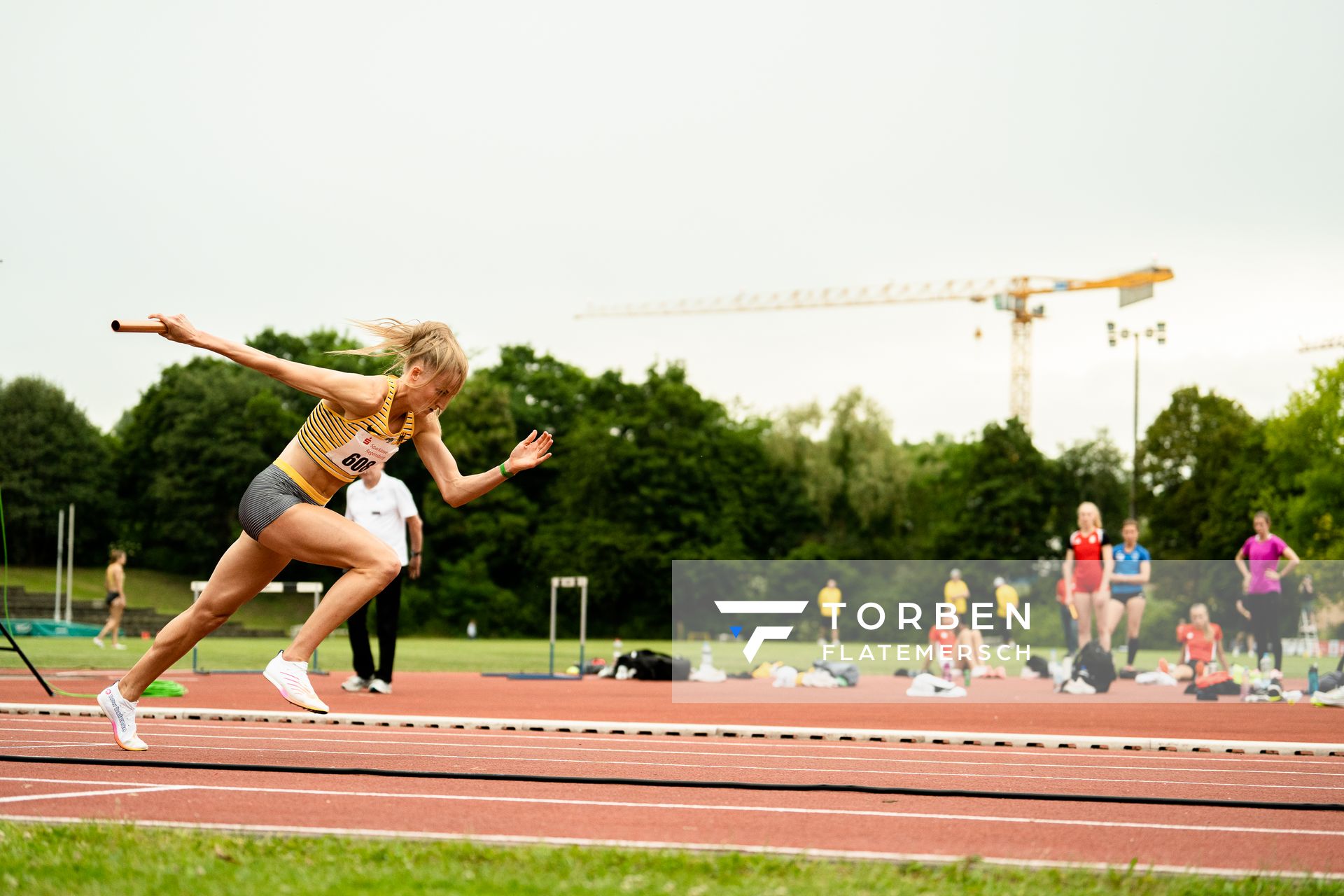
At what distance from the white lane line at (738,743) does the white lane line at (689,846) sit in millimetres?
3479

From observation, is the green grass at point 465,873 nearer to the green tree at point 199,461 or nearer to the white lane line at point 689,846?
the white lane line at point 689,846

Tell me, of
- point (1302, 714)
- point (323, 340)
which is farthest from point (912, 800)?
point (323, 340)

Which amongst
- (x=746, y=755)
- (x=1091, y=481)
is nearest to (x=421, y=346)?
(x=746, y=755)

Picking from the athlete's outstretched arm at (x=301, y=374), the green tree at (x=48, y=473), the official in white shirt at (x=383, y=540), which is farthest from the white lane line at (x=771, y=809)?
the green tree at (x=48, y=473)

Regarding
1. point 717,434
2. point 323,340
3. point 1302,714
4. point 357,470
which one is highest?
point 323,340

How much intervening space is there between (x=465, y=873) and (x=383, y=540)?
9.59 meters

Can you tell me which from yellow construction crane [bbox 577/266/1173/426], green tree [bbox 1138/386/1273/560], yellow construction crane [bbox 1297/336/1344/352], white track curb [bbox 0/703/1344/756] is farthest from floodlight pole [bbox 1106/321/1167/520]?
white track curb [bbox 0/703/1344/756]

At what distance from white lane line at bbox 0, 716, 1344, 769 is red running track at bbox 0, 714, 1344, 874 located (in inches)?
1.9

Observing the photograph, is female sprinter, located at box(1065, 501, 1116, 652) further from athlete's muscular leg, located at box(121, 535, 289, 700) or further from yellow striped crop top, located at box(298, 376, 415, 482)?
athlete's muscular leg, located at box(121, 535, 289, 700)

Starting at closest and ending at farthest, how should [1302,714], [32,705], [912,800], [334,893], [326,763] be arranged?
[334,893] → [912,800] → [326,763] → [32,705] → [1302,714]

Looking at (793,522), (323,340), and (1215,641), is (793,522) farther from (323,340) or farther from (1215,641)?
(1215,641)

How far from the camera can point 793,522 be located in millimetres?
66438

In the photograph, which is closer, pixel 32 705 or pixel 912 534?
pixel 32 705

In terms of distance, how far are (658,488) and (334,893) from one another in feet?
195
